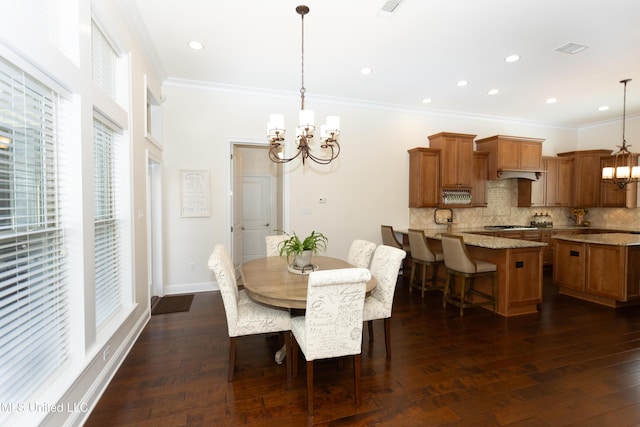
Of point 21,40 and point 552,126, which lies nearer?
point 21,40

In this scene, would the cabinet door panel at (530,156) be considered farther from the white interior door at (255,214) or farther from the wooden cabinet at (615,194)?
the white interior door at (255,214)

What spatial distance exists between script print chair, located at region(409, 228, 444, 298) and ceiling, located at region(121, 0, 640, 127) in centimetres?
225

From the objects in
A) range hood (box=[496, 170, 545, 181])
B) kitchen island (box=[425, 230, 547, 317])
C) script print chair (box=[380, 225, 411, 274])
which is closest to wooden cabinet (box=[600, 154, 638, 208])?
range hood (box=[496, 170, 545, 181])

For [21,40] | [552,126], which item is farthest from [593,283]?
[21,40]

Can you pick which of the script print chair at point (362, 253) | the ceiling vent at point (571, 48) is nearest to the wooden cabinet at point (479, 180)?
the ceiling vent at point (571, 48)

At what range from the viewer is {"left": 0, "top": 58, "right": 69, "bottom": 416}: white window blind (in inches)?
55.3

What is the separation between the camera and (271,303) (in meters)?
2.11

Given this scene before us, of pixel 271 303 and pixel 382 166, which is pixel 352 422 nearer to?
pixel 271 303

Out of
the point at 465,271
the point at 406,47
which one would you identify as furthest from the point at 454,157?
the point at 406,47

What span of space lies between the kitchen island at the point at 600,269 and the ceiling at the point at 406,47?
227 centimetres

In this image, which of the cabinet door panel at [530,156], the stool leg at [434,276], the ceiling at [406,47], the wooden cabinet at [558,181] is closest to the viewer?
the ceiling at [406,47]

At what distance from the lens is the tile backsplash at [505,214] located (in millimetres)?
5650

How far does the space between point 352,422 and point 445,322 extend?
2000 millimetres

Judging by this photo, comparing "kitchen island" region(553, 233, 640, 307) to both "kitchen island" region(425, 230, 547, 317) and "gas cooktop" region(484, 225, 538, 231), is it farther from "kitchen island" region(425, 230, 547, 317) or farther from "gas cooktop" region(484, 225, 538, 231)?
"gas cooktop" region(484, 225, 538, 231)
